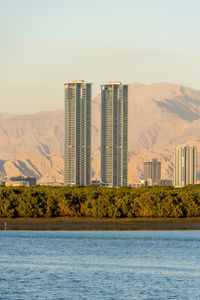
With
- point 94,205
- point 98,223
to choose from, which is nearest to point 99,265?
point 98,223

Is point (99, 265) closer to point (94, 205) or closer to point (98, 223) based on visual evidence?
point (98, 223)

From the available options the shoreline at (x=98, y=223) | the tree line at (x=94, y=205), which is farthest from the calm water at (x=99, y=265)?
the tree line at (x=94, y=205)

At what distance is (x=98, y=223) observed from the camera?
158 m

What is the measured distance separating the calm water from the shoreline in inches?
474

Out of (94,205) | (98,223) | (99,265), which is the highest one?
(94,205)

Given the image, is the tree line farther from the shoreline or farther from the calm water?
the calm water

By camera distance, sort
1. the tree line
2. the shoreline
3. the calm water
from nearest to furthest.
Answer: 1. the calm water
2. the shoreline
3. the tree line

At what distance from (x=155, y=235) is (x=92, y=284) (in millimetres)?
58411

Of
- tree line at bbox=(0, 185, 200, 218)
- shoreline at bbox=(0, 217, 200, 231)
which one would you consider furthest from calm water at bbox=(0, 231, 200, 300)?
tree line at bbox=(0, 185, 200, 218)

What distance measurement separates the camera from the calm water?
235 feet

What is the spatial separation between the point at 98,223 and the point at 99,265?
66455mm

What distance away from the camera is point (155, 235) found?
134 metres

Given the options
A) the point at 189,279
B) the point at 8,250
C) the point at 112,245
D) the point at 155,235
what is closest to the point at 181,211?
A: the point at 155,235

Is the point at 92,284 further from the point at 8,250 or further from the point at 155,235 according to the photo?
the point at 155,235
